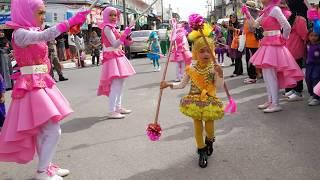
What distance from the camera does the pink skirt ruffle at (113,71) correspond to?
7.50 meters

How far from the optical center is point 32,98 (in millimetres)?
4355

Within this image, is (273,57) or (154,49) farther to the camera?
(154,49)

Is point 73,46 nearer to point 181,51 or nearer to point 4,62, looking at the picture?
point 4,62

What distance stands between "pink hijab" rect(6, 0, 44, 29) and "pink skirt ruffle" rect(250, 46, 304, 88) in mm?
3905

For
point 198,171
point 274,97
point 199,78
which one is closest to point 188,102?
point 199,78

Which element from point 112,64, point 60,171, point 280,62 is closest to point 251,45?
point 280,62

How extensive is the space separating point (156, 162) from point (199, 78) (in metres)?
1.11

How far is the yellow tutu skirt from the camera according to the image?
4.63 meters

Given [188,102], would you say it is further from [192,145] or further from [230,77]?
[230,77]

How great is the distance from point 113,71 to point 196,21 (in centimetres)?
321

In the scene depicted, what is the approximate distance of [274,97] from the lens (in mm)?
7160

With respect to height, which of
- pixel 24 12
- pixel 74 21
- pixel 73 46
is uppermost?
pixel 24 12

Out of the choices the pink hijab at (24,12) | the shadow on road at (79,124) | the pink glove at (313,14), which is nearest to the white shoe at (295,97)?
the pink glove at (313,14)

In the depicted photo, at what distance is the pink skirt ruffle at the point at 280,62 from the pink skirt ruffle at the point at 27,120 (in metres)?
3.69
